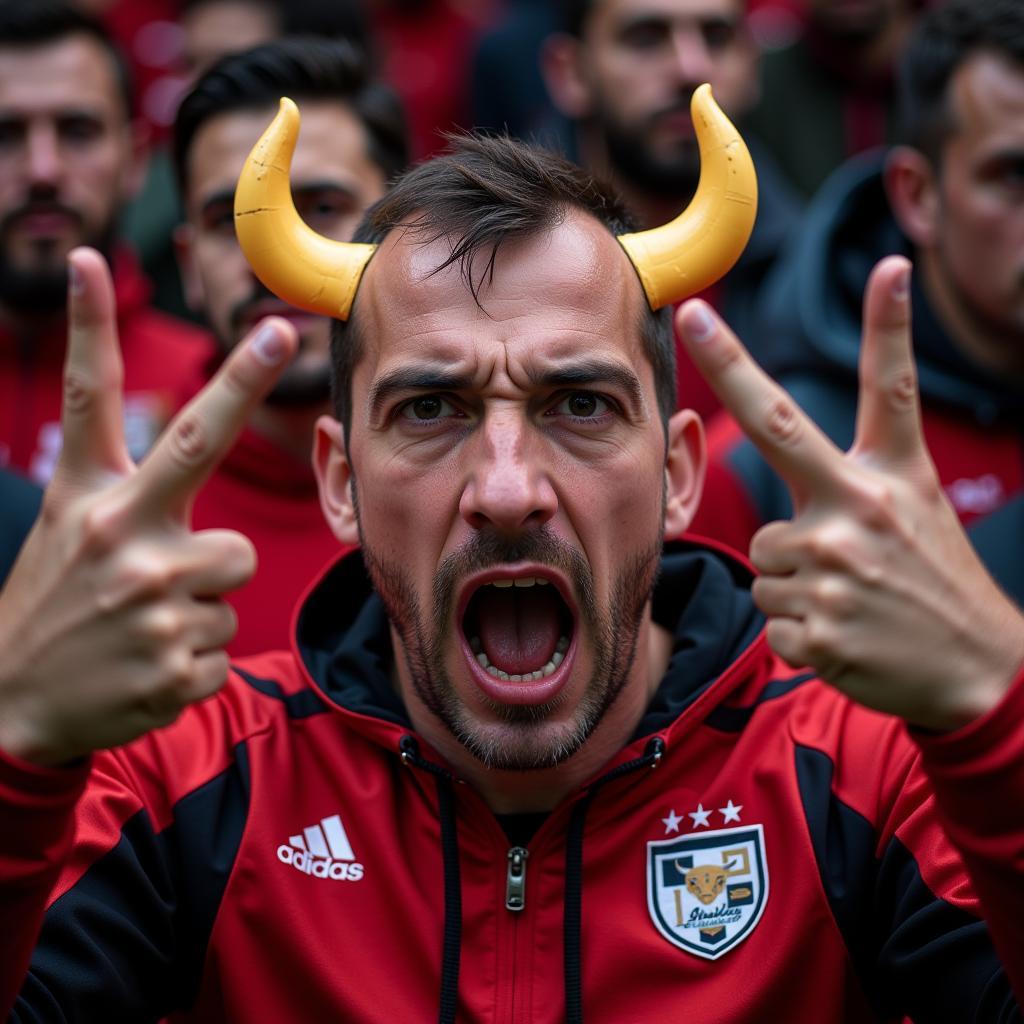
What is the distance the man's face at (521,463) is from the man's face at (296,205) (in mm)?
1582

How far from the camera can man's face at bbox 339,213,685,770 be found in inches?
105

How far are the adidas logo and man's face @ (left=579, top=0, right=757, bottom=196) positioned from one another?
3.56 meters

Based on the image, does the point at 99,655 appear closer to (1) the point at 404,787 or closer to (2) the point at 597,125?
(1) the point at 404,787

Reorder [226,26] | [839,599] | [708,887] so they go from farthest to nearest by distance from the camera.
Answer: [226,26] → [708,887] → [839,599]

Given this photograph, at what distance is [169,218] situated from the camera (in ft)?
22.3

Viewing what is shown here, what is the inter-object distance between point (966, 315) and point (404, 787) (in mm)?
2464

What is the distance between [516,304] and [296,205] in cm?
187

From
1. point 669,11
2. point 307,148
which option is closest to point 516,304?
point 307,148

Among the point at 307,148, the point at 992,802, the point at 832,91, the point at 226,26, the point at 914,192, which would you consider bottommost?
the point at 992,802

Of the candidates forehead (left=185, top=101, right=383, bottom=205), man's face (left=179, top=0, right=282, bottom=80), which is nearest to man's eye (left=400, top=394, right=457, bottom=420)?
forehead (left=185, top=101, right=383, bottom=205)

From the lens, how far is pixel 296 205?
4.40 metres

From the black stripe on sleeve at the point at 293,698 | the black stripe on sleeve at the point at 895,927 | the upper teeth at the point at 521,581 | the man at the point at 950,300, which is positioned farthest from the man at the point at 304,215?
the black stripe on sleeve at the point at 895,927

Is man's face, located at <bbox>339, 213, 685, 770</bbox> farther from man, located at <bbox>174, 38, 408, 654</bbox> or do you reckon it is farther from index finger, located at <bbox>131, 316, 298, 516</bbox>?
man, located at <bbox>174, 38, 408, 654</bbox>

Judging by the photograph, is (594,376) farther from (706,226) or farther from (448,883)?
(448,883)
